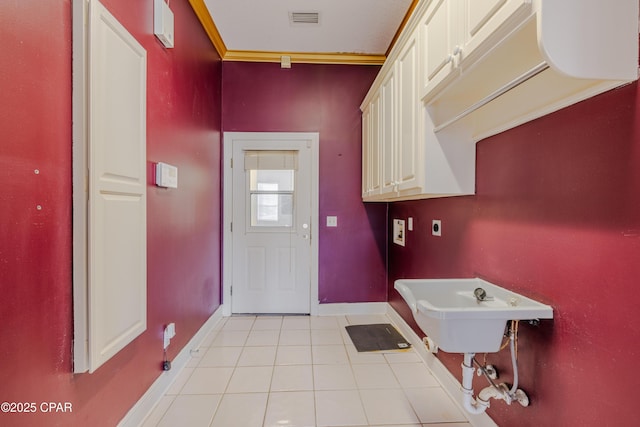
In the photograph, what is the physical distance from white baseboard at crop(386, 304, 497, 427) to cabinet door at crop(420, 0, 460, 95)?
5.68ft

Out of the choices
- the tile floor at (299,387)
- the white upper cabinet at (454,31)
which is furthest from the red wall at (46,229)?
the white upper cabinet at (454,31)

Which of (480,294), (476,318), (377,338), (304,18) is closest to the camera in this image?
(476,318)

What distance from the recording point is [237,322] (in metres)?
3.14

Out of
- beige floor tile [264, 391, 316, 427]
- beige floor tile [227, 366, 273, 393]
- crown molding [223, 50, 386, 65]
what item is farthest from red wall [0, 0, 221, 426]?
crown molding [223, 50, 386, 65]

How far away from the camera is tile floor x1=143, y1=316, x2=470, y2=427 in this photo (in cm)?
172

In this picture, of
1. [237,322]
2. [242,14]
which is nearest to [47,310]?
[237,322]

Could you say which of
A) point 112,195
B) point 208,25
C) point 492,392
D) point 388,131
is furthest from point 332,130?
point 492,392

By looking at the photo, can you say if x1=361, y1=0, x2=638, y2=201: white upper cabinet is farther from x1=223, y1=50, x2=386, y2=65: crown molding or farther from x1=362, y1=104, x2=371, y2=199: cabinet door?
x1=223, y1=50, x2=386, y2=65: crown molding

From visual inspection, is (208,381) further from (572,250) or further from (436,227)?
(572,250)

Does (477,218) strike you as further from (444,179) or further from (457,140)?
(457,140)

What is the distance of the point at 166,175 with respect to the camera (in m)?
1.88

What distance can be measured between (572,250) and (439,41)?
1.05 metres

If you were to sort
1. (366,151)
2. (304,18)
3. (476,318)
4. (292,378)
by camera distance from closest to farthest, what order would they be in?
(476,318) → (292,378) → (304,18) → (366,151)

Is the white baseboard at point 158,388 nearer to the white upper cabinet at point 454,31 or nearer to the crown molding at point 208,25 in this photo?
the white upper cabinet at point 454,31
